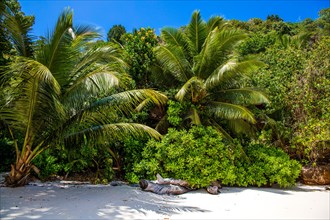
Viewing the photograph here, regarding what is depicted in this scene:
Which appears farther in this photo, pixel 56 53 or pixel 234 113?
pixel 234 113

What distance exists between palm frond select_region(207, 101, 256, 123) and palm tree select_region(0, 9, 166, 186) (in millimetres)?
3618

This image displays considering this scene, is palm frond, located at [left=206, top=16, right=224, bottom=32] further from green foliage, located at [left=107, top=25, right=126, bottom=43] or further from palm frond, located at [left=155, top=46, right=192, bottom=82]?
green foliage, located at [left=107, top=25, right=126, bottom=43]

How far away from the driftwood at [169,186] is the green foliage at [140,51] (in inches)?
187

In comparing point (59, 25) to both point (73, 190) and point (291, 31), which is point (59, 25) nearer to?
point (73, 190)

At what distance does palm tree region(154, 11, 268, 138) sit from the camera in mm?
9656

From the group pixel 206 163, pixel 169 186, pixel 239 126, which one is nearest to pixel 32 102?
pixel 169 186

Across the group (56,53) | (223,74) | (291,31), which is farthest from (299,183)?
(291,31)

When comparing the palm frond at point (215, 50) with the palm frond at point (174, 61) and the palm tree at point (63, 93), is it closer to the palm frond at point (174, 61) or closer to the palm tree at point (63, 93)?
the palm frond at point (174, 61)

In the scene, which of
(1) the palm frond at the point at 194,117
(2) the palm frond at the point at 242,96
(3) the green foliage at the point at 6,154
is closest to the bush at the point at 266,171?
(2) the palm frond at the point at 242,96

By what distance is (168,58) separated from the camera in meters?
10.4

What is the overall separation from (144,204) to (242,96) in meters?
6.07

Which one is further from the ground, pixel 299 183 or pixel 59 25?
pixel 59 25

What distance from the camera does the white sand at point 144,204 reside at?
18.0ft

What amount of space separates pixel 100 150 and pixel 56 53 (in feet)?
15.3
